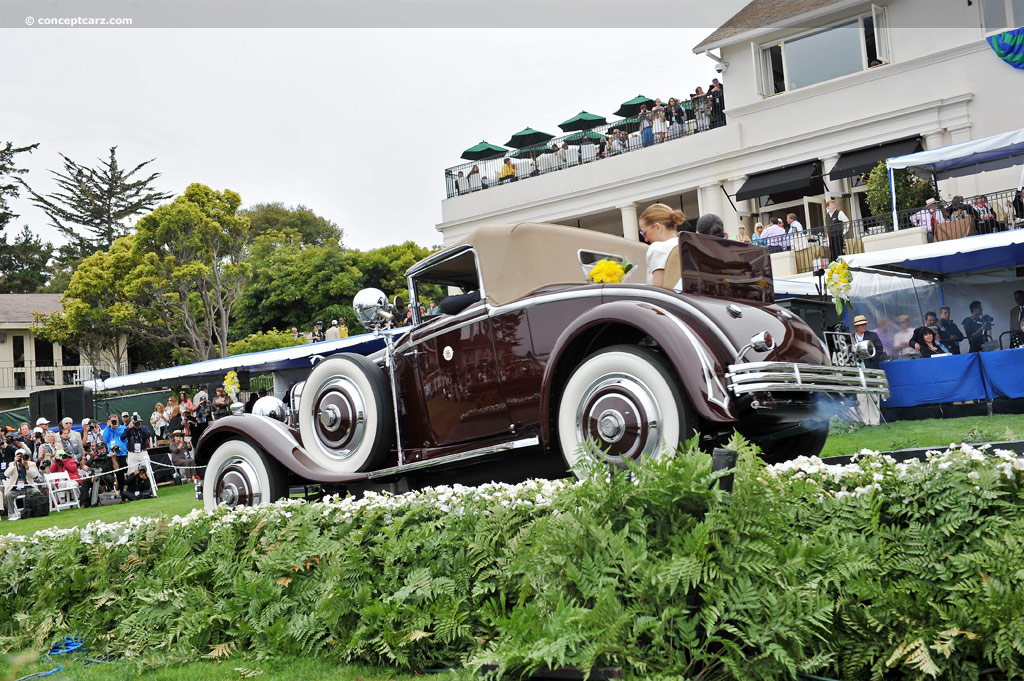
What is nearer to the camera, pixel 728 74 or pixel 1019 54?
pixel 1019 54

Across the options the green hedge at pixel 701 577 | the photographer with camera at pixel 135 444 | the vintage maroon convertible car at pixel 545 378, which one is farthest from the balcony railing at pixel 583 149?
the green hedge at pixel 701 577

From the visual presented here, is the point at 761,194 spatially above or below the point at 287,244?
below

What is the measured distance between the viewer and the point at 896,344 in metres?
15.2

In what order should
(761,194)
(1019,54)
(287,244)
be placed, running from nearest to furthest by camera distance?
(1019,54) < (761,194) < (287,244)

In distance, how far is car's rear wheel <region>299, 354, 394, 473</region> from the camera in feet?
22.0

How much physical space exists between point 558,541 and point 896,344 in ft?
44.9

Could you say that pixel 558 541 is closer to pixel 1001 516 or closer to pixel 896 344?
pixel 1001 516

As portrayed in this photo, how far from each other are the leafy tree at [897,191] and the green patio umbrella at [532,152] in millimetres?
13951

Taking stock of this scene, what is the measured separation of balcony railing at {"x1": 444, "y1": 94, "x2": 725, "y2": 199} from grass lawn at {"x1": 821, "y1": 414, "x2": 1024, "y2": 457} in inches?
722

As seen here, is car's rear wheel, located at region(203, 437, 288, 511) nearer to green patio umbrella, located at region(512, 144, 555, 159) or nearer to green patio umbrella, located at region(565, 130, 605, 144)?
green patio umbrella, located at region(565, 130, 605, 144)

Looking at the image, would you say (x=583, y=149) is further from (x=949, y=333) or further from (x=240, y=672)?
(x=240, y=672)

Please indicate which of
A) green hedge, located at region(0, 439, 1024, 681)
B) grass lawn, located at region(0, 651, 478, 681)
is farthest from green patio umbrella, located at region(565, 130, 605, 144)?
grass lawn, located at region(0, 651, 478, 681)

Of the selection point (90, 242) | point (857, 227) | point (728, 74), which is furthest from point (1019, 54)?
point (90, 242)

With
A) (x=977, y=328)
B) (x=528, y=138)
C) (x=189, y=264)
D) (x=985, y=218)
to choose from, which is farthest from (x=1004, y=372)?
(x=189, y=264)
